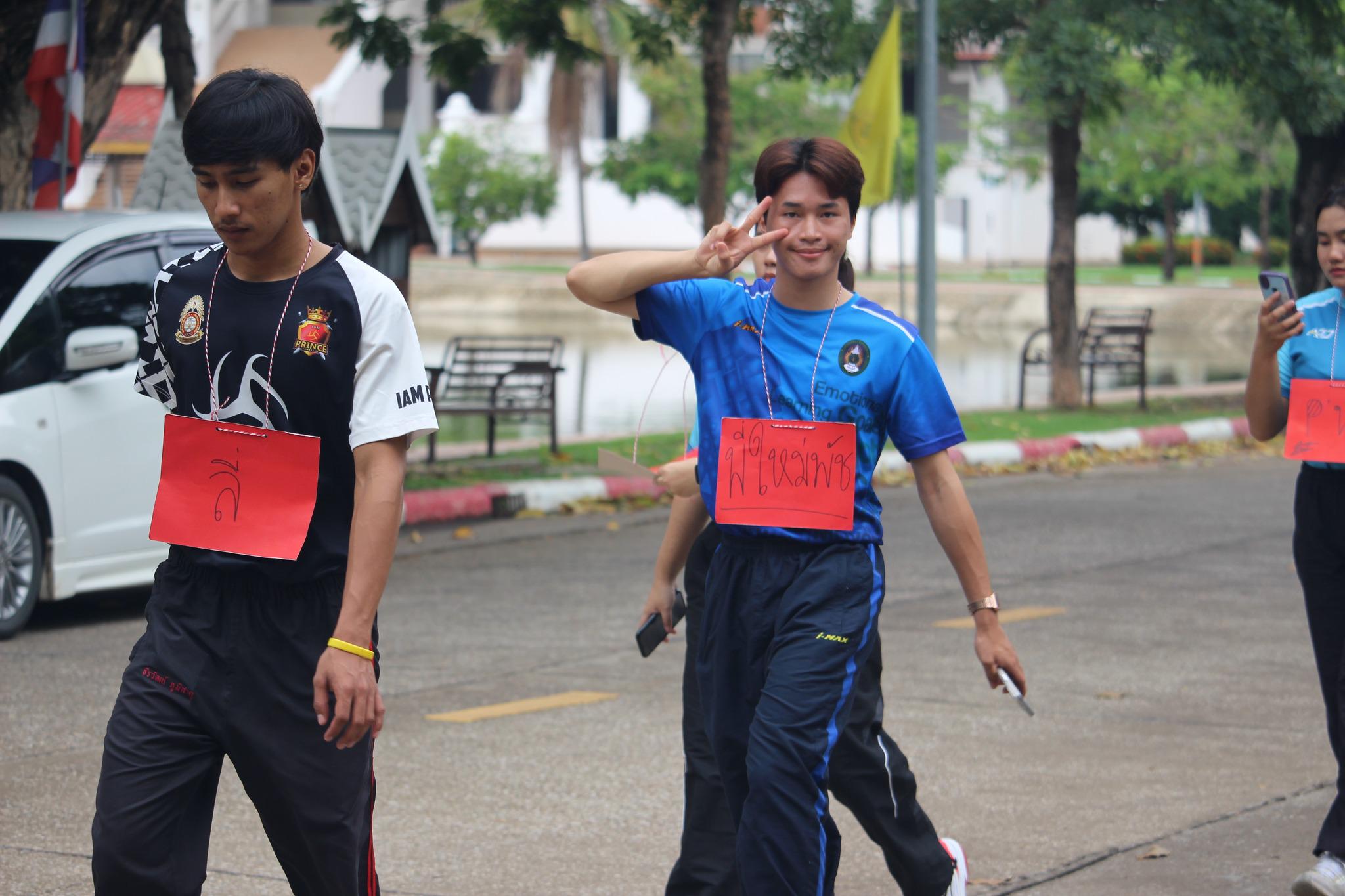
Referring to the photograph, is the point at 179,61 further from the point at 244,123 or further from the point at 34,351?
the point at 244,123

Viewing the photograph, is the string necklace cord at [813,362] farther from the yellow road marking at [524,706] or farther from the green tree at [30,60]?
the green tree at [30,60]

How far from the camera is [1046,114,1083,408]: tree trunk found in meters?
20.2

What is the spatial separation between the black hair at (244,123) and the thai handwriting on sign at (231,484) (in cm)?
53

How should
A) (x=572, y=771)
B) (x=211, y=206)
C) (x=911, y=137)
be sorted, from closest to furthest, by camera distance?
(x=211, y=206) → (x=572, y=771) → (x=911, y=137)

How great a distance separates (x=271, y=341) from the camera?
11.2 feet

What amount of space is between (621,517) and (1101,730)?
639 centimetres

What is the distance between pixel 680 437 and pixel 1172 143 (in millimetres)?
29931

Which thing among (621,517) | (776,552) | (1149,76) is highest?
(1149,76)

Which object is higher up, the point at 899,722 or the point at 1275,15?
the point at 1275,15

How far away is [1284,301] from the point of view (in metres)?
5.22

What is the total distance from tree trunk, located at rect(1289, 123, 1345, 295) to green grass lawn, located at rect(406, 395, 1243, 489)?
165 centimetres

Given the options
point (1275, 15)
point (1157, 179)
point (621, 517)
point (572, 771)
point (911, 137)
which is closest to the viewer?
point (572, 771)

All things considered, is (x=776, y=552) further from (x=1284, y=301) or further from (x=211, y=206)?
(x=1284, y=301)

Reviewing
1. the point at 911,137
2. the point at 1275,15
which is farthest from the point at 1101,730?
the point at 911,137
